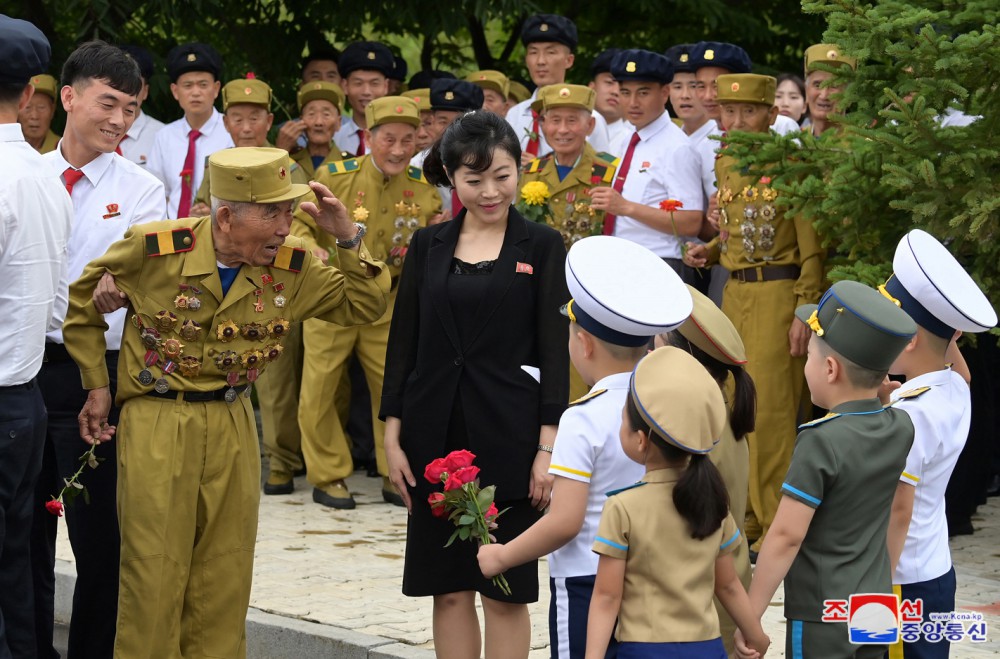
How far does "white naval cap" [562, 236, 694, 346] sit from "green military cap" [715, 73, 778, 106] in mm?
3914

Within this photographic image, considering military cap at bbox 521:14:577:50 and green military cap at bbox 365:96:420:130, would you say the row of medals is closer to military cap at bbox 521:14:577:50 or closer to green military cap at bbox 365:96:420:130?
green military cap at bbox 365:96:420:130

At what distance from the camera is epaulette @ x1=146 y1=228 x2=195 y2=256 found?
5078mm

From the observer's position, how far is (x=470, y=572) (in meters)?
5.21

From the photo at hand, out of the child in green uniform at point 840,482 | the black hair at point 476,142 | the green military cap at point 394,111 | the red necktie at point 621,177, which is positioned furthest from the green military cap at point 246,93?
the child in green uniform at point 840,482

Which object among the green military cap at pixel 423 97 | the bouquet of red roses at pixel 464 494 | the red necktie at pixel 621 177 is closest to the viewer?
the bouquet of red roses at pixel 464 494

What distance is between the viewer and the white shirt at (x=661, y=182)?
28.2 ft

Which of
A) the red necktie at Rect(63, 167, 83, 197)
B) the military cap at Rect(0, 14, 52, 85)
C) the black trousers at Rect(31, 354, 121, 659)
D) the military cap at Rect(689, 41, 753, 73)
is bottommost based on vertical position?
the black trousers at Rect(31, 354, 121, 659)

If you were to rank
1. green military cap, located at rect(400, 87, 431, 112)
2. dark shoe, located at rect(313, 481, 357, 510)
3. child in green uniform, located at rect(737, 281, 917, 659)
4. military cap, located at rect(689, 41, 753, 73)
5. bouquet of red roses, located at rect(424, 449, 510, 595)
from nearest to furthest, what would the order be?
1. child in green uniform, located at rect(737, 281, 917, 659)
2. bouquet of red roses, located at rect(424, 449, 510, 595)
3. dark shoe, located at rect(313, 481, 357, 510)
4. military cap, located at rect(689, 41, 753, 73)
5. green military cap, located at rect(400, 87, 431, 112)

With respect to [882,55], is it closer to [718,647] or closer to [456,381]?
[456,381]

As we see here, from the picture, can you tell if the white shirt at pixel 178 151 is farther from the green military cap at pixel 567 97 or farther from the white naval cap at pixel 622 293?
the white naval cap at pixel 622 293

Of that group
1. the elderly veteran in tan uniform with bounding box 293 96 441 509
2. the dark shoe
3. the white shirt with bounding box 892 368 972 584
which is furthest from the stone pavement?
the white shirt with bounding box 892 368 972 584

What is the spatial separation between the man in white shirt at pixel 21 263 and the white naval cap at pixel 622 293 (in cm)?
181

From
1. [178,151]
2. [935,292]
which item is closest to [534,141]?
[178,151]

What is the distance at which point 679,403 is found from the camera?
12.4ft
